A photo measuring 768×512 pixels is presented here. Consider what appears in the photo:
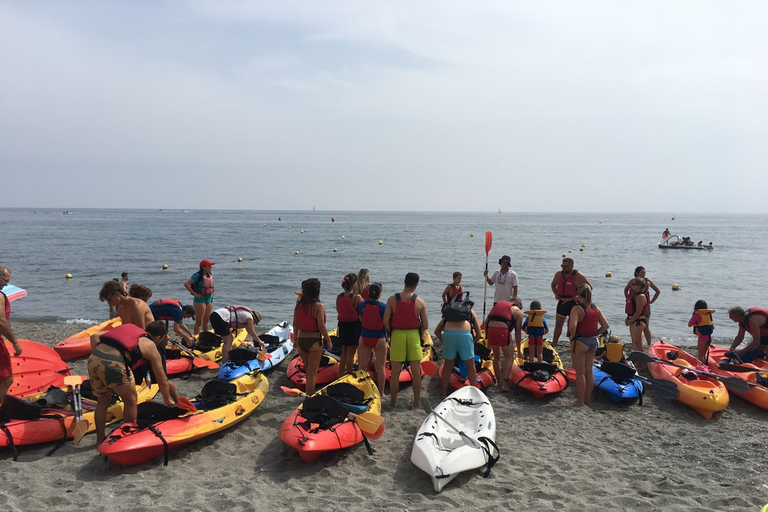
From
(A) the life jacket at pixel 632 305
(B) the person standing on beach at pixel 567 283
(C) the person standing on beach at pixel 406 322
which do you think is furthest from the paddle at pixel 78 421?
(A) the life jacket at pixel 632 305

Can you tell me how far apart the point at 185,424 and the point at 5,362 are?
2.28 meters

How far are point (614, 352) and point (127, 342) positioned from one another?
634 cm

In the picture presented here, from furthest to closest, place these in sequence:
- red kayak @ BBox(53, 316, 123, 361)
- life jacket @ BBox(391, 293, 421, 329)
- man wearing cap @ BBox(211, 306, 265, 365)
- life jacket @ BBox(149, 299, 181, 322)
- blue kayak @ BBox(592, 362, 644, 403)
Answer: red kayak @ BBox(53, 316, 123, 361) < life jacket @ BBox(149, 299, 181, 322) < man wearing cap @ BBox(211, 306, 265, 365) < blue kayak @ BBox(592, 362, 644, 403) < life jacket @ BBox(391, 293, 421, 329)

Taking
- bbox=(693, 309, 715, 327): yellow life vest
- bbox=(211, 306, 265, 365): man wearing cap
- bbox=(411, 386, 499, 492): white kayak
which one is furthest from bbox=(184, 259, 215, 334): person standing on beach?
bbox=(693, 309, 715, 327): yellow life vest

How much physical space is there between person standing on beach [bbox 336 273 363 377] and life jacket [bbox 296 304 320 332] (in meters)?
0.54

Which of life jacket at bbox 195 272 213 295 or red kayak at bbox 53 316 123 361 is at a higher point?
life jacket at bbox 195 272 213 295

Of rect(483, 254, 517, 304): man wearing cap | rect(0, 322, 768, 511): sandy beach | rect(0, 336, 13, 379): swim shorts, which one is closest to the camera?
rect(0, 322, 768, 511): sandy beach

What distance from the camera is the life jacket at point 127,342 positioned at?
15.7 feet

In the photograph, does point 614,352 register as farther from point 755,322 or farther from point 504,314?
point 755,322

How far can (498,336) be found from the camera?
693 cm

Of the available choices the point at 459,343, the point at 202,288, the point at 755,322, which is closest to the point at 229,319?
the point at 202,288

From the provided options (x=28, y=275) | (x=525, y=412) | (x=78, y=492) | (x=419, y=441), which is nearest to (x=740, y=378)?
(x=525, y=412)

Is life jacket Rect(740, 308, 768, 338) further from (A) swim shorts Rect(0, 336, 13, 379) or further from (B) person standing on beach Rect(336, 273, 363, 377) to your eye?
(A) swim shorts Rect(0, 336, 13, 379)

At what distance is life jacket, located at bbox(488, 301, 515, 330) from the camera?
22.5ft
